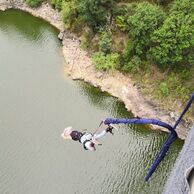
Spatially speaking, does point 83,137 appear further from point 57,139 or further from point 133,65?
point 133,65

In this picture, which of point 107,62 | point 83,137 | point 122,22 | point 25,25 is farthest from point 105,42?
point 83,137

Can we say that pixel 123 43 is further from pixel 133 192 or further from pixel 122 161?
pixel 133 192

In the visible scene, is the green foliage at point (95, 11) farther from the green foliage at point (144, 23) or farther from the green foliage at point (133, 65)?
the green foliage at point (133, 65)

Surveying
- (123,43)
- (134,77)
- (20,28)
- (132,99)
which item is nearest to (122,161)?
(132,99)

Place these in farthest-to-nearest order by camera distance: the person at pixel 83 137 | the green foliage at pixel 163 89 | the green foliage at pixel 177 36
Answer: the green foliage at pixel 163 89 < the green foliage at pixel 177 36 < the person at pixel 83 137

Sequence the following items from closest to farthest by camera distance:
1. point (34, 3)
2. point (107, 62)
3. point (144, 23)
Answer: point (144, 23) < point (107, 62) < point (34, 3)

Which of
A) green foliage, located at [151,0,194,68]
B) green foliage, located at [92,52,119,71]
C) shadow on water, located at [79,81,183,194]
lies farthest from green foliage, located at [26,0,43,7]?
green foliage, located at [151,0,194,68]

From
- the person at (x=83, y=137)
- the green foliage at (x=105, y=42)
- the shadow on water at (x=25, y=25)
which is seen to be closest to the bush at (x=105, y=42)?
the green foliage at (x=105, y=42)
